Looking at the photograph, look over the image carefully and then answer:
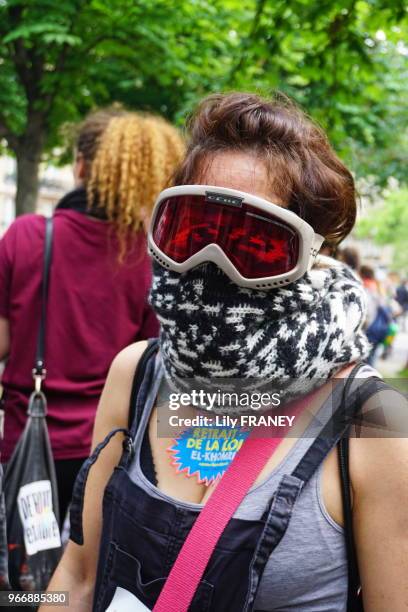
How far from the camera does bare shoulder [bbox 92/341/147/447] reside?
1496 mm

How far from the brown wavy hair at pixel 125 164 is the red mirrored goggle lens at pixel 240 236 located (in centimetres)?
119

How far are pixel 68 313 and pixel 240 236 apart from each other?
1.30 m

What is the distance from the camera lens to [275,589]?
3.77ft

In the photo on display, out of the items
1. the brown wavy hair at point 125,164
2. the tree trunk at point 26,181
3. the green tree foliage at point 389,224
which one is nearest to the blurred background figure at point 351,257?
the tree trunk at point 26,181

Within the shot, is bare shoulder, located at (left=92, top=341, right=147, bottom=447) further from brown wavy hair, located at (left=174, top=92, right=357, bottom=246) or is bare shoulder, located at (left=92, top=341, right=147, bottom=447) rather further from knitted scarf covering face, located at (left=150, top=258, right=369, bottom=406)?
brown wavy hair, located at (left=174, top=92, right=357, bottom=246)

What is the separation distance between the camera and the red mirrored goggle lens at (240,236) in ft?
4.10

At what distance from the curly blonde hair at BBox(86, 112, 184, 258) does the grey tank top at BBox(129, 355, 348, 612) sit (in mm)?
1474

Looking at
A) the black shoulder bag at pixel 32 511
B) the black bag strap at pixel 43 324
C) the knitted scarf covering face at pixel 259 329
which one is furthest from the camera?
the black bag strap at pixel 43 324

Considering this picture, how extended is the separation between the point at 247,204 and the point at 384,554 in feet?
2.25

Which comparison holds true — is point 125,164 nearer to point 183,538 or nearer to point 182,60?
point 183,538

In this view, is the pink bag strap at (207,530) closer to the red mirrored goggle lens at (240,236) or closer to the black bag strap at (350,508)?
the black bag strap at (350,508)

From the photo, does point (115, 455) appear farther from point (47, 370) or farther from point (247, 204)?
point (47, 370)

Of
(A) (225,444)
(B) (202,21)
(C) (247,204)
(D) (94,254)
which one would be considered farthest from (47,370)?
(B) (202,21)

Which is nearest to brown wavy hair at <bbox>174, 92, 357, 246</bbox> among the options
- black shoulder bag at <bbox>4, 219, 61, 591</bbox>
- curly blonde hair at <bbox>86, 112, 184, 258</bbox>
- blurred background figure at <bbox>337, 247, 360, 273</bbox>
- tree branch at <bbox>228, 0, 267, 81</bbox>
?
curly blonde hair at <bbox>86, 112, 184, 258</bbox>
